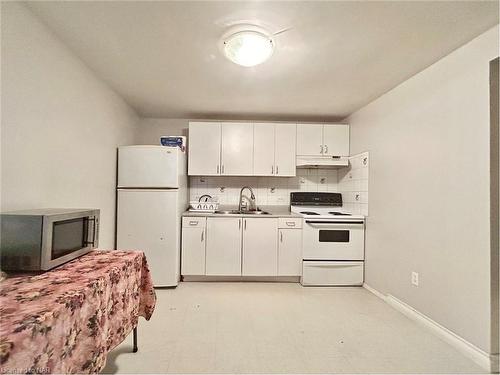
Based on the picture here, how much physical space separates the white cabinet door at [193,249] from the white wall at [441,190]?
2.07 meters

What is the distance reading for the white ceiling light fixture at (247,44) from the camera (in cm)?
162

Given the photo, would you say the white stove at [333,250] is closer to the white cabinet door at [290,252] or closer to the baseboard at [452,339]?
the white cabinet door at [290,252]

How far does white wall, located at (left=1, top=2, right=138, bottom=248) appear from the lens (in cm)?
138

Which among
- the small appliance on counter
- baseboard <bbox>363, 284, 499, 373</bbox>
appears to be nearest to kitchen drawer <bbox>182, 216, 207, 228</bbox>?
the small appliance on counter

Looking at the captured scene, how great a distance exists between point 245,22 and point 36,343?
1846mm

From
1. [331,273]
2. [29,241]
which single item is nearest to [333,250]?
[331,273]

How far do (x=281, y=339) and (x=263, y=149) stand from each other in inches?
89.0

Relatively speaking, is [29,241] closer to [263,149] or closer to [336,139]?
[263,149]

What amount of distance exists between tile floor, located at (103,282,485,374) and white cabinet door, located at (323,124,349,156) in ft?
6.16

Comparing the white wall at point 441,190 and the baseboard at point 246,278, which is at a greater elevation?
the white wall at point 441,190

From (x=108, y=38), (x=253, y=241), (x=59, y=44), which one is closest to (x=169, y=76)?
(x=108, y=38)

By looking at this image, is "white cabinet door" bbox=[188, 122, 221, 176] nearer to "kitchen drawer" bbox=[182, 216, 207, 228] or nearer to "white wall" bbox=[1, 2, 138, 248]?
"kitchen drawer" bbox=[182, 216, 207, 228]

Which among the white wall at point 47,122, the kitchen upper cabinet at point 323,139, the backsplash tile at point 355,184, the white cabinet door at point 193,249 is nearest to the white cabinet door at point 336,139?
the kitchen upper cabinet at point 323,139

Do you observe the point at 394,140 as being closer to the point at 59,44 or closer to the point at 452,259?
the point at 452,259
